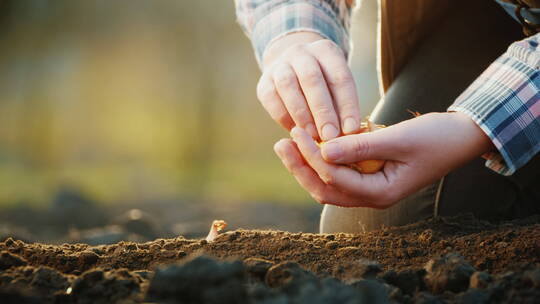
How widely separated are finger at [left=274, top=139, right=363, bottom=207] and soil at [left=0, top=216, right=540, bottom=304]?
10 cm

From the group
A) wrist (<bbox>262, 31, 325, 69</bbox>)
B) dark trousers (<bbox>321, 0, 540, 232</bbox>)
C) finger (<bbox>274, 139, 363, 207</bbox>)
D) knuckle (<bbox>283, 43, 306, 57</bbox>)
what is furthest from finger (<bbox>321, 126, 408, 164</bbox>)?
dark trousers (<bbox>321, 0, 540, 232</bbox>)

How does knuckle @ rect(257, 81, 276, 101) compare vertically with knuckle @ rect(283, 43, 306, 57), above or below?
below

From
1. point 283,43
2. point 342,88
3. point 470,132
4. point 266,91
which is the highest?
point 283,43

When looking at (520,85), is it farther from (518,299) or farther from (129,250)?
(129,250)

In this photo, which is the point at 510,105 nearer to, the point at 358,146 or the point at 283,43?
the point at 358,146

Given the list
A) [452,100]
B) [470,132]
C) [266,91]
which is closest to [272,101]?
[266,91]

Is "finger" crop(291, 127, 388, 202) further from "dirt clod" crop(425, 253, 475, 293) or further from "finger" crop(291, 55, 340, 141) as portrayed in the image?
"dirt clod" crop(425, 253, 475, 293)

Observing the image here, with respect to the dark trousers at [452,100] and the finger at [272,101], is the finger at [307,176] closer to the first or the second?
the finger at [272,101]

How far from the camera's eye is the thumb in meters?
1.39

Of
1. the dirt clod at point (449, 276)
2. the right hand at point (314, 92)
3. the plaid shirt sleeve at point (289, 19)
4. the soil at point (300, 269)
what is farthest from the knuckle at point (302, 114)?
the dirt clod at point (449, 276)

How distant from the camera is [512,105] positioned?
4.90ft

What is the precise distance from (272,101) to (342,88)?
21 centimetres

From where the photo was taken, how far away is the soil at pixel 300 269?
82 cm

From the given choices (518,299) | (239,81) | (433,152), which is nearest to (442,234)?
(433,152)
